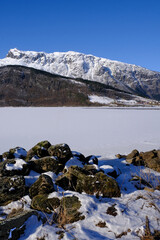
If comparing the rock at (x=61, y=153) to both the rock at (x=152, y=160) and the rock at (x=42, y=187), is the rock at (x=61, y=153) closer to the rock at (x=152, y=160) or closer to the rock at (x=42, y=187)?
the rock at (x=42, y=187)

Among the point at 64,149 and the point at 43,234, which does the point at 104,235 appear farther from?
the point at 64,149

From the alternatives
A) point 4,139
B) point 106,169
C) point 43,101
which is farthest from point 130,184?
point 43,101

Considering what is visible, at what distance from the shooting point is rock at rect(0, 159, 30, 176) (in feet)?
21.1

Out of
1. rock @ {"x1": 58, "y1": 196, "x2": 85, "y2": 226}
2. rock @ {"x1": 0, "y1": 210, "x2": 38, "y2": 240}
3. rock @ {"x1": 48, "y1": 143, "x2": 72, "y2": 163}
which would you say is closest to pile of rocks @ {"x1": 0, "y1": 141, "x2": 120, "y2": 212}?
rock @ {"x1": 58, "y1": 196, "x2": 85, "y2": 226}

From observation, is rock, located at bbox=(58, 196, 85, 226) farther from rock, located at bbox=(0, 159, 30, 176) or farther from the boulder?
the boulder

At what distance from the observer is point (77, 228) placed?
3725 mm

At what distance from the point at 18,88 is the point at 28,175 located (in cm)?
17092

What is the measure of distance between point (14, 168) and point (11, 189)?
1112 mm

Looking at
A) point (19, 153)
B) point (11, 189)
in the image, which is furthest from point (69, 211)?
point (19, 153)

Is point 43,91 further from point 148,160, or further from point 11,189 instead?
point 11,189

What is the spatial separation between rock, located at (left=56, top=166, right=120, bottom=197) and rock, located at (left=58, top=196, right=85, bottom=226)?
24.0 inches

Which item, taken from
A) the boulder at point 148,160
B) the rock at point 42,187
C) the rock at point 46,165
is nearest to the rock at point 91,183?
the rock at point 42,187

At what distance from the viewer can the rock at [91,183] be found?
5.05m

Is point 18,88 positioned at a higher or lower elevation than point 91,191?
A: higher
